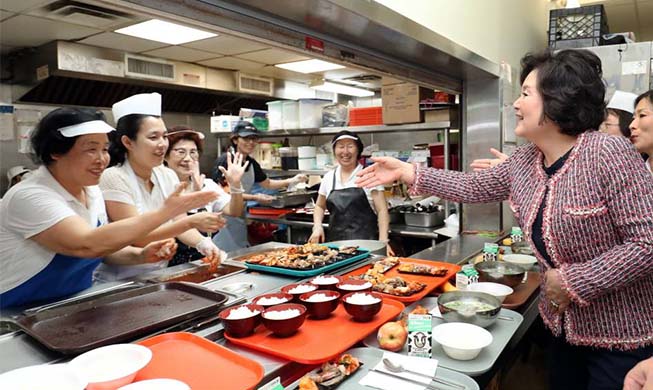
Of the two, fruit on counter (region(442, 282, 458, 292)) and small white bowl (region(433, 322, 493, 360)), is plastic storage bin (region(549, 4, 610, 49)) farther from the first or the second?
small white bowl (region(433, 322, 493, 360))

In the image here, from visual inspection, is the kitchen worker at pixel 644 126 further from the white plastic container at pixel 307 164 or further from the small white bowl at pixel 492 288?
the white plastic container at pixel 307 164

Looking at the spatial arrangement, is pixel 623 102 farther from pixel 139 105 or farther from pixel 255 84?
pixel 255 84

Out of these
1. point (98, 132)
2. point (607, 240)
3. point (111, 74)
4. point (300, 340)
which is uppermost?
point (111, 74)

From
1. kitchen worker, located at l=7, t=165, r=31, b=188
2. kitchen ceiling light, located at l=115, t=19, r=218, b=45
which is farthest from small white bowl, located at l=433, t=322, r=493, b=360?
kitchen worker, located at l=7, t=165, r=31, b=188

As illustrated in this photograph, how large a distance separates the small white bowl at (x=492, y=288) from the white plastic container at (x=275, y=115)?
3.64 m

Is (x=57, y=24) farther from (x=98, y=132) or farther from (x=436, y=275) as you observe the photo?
(x=436, y=275)

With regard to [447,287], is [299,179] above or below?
above

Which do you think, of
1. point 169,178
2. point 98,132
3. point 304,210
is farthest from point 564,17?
point 98,132

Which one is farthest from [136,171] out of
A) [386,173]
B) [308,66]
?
[308,66]

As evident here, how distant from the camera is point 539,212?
60.6 inches

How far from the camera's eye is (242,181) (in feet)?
15.5

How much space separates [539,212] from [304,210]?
329 cm

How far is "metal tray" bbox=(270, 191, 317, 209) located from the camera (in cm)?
472

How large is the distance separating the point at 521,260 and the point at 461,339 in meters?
1.16
